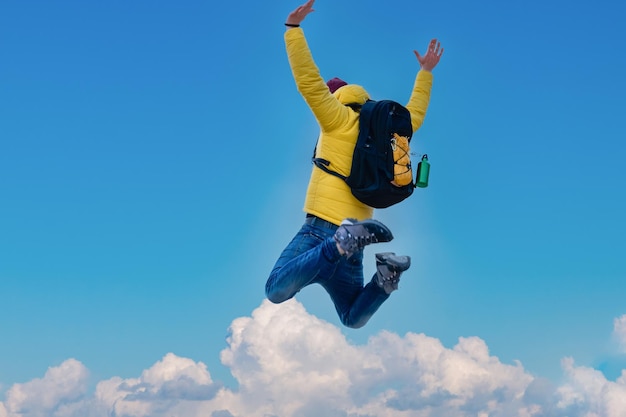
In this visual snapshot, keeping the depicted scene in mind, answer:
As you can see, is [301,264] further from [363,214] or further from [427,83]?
[427,83]

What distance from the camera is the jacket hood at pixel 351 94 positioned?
970cm

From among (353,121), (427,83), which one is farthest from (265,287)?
(427,83)

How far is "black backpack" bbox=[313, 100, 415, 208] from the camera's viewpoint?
30.2 feet

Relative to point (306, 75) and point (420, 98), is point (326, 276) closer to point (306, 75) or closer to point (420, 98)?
point (306, 75)

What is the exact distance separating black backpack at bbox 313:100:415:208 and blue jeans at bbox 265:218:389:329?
2.01ft

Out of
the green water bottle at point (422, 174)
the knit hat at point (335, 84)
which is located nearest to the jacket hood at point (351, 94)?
the knit hat at point (335, 84)

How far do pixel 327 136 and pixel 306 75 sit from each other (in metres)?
0.79

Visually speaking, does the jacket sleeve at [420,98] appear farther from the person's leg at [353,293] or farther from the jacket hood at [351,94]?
the person's leg at [353,293]

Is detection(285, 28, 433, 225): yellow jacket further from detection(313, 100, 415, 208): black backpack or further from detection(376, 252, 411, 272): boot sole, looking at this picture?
detection(376, 252, 411, 272): boot sole

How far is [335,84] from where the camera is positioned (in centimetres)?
1028

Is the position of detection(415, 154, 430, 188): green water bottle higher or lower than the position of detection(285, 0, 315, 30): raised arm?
lower

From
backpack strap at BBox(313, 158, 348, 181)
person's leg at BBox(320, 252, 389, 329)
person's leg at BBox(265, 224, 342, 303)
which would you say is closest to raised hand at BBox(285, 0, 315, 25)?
backpack strap at BBox(313, 158, 348, 181)

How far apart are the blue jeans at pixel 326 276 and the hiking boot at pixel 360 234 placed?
5.9 inches

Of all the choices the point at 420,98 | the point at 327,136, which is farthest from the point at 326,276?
the point at 420,98
